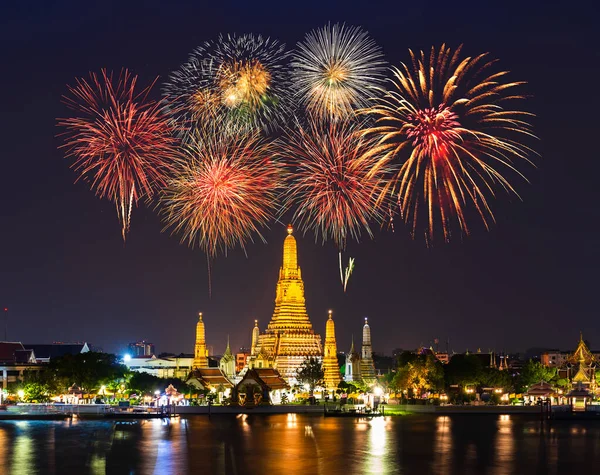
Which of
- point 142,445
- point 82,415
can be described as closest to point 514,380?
point 82,415

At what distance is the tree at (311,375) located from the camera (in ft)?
335

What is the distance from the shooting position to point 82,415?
76.7m

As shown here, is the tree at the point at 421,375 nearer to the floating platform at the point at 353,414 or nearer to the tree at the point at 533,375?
the floating platform at the point at 353,414

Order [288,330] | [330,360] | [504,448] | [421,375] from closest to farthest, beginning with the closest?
[504,448], [421,375], [330,360], [288,330]

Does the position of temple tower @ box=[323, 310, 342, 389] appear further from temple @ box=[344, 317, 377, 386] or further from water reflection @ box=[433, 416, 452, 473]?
water reflection @ box=[433, 416, 452, 473]

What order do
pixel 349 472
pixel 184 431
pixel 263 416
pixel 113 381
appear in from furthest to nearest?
pixel 113 381, pixel 263 416, pixel 184 431, pixel 349 472

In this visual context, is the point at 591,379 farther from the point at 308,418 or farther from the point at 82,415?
the point at 82,415

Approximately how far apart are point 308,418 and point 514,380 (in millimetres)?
39597

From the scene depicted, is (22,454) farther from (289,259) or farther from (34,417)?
(289,259)

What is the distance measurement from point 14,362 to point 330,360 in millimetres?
39245

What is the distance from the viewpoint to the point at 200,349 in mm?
124938

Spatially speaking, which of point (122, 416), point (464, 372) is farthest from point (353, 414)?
point (464, 372)

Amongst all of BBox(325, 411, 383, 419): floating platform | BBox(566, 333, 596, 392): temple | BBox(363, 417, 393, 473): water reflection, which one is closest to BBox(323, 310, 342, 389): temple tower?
BBox(566, 333, 596, 392): temple

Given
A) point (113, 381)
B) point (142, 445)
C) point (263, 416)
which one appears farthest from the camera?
point (113, 381)
